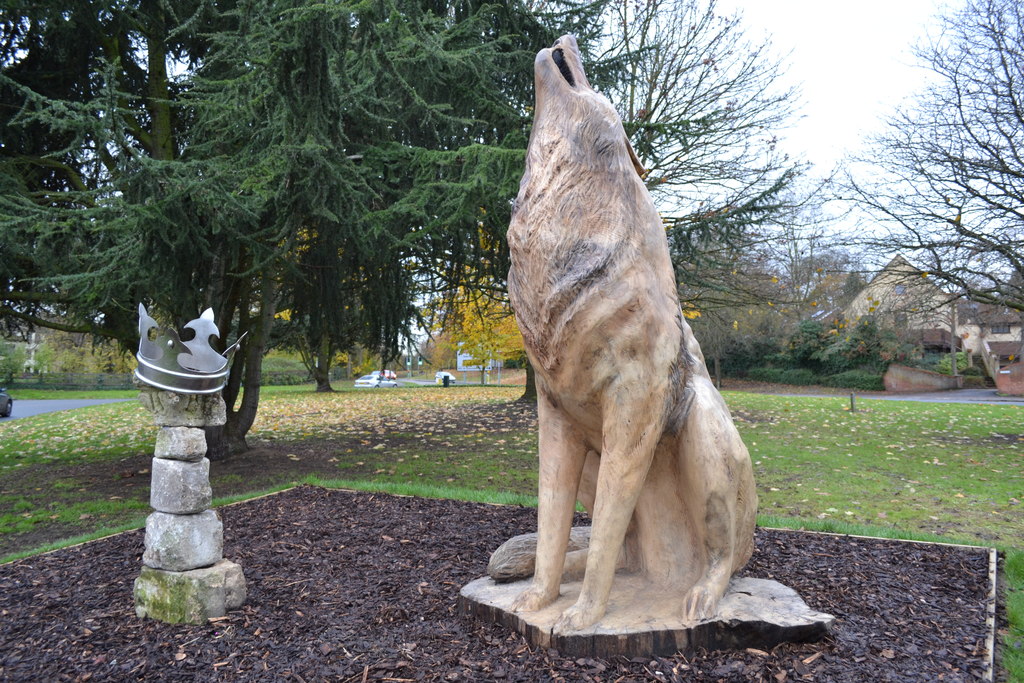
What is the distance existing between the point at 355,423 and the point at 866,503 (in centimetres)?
1091

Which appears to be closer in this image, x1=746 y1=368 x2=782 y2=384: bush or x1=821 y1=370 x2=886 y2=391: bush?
x1=821 y1=370 x2=886 y2=391: bush

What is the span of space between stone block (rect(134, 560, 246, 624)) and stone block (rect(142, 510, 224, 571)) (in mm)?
45

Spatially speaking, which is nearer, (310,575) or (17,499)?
(310,575)

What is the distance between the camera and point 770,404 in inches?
770

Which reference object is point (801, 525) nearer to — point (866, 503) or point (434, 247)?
point (866, 503)

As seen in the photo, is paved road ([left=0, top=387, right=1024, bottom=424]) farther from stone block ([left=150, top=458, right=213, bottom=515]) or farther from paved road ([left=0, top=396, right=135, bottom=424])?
stone block ([left=150, top=458, right=213, bottom=515])

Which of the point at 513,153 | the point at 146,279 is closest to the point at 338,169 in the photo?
the point at 513,153

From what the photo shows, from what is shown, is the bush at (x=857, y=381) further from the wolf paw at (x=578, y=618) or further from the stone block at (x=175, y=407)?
the stone block at (x=175, y=407)

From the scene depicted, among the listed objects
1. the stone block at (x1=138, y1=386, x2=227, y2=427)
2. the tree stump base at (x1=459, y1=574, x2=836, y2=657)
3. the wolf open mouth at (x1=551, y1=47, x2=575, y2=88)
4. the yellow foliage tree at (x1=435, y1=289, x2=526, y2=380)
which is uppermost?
the wolf open mouth at (x1=551, y1=47, x2=575, y2=88)

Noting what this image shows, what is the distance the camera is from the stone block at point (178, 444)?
3799 millimetres

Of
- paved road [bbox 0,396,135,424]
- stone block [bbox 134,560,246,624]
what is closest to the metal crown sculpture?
stone block [bbox 134,560,246,624]

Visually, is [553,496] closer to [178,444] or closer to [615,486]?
[615,486]

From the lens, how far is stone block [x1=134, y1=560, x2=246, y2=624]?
3629mm

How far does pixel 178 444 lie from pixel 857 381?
1281 inches
